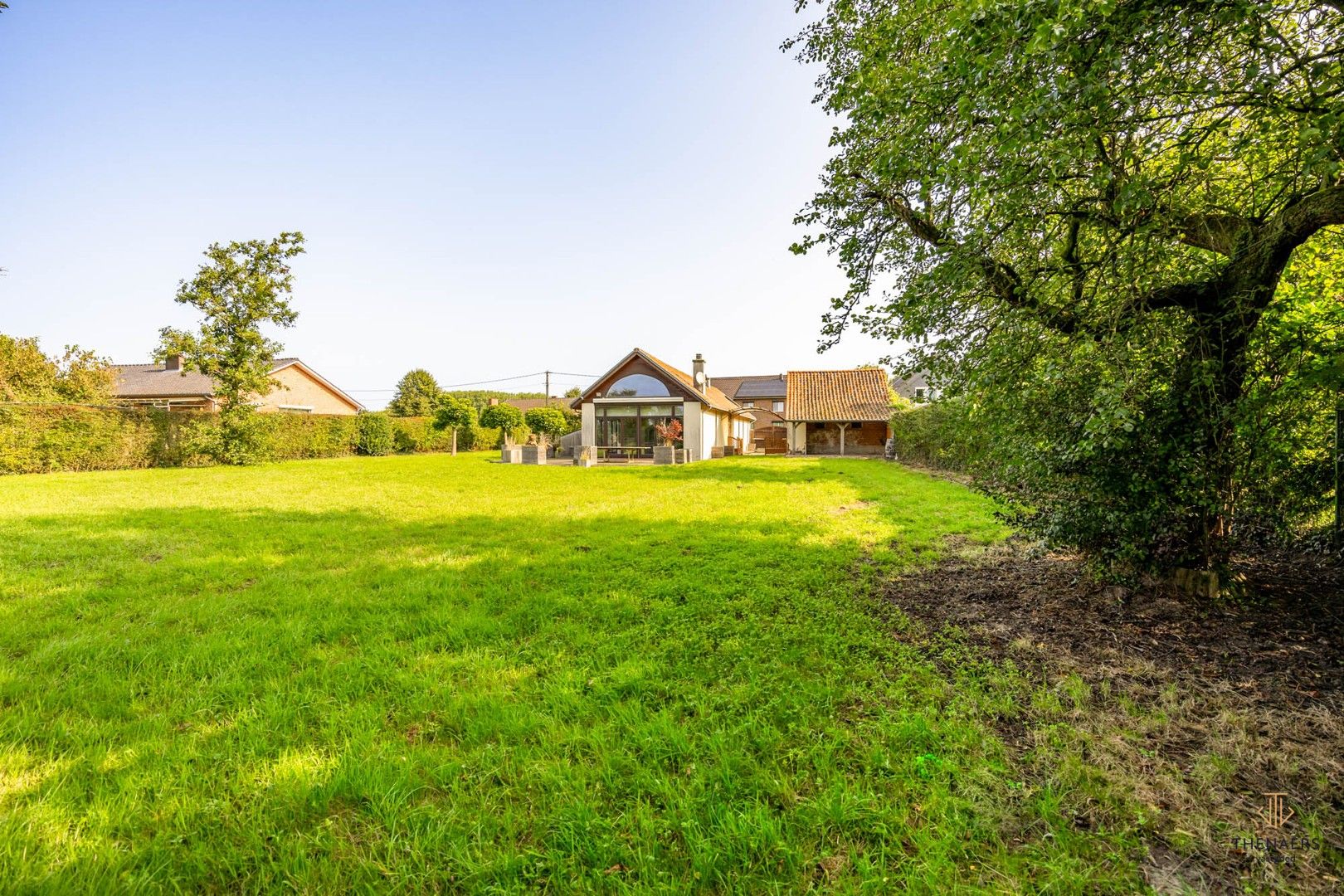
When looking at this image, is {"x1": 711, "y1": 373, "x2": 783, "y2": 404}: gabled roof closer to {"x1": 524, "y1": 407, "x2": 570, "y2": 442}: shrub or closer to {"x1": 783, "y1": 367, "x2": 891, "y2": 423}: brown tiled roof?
{"x1": 783, "y1": 367, "x2": 891, "y2": 423}: brown tiled roof

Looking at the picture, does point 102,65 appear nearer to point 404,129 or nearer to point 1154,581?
point 404,129

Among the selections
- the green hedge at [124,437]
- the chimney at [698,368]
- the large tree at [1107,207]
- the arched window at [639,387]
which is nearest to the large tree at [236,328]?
the green hedge at [124,437]

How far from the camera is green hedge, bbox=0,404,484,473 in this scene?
48.5ft

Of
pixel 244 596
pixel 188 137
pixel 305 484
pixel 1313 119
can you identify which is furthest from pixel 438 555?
pixel 188 137

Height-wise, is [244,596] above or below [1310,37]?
below

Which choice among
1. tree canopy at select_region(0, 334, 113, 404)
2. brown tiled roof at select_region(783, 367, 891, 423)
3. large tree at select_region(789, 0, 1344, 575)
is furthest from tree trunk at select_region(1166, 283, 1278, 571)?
tree canopy at select_region(0, 334, 113, 404)

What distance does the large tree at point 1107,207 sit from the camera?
2688 millimetres

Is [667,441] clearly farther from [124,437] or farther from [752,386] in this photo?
[752,386]

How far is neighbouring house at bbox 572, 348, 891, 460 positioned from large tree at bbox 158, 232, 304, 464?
42.7ft

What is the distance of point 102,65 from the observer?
9102 millimetres

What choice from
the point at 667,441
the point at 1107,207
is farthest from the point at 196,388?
the point at 1107,207

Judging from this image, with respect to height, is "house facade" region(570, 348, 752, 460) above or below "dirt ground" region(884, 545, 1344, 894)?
above

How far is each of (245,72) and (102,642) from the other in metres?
11.7

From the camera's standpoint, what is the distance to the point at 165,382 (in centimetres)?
3097
